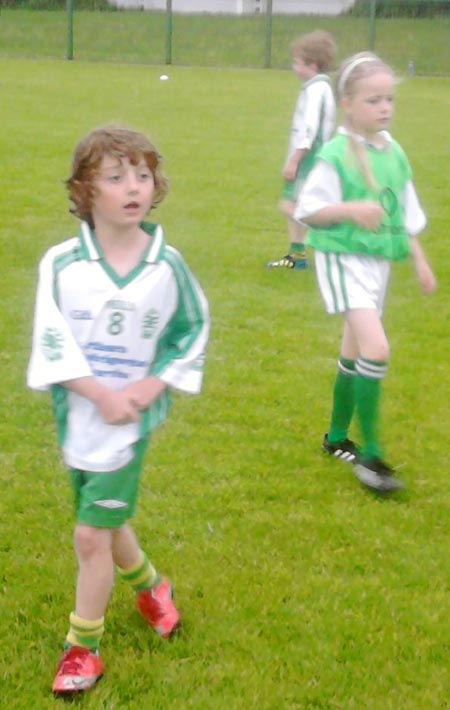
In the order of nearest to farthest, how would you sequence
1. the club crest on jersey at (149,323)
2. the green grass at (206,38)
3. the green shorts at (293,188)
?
the club crest on jersey at (149,323) < the green shorts at (293,188) < the green grass at (206,38)

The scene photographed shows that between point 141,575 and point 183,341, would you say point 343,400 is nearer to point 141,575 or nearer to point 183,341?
point 141,575

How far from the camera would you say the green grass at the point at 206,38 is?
3186 centimetres

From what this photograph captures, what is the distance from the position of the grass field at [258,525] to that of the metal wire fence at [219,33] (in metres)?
23.4

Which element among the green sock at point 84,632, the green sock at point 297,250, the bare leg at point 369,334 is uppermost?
the bare leg at point 369,334

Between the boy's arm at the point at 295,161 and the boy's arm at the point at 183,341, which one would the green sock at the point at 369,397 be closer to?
the boy's arm at the point at 183,341

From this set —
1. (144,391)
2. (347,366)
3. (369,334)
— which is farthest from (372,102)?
(144,391)

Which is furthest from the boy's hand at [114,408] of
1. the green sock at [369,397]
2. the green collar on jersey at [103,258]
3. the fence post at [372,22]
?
the fence post at [372,22]

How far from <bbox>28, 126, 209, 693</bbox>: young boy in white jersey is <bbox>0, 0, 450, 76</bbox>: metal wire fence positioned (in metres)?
27.1

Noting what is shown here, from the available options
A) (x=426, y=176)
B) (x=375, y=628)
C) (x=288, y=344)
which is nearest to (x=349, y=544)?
(x=375, y=628)

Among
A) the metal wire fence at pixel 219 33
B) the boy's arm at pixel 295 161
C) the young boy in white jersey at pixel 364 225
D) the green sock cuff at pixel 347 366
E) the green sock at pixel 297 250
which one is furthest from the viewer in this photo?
the metal wire fence at pixel 219 33

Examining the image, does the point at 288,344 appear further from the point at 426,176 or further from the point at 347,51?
the point at 347,51

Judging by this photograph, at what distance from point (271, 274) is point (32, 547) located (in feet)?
14.6

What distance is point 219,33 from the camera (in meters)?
35.7

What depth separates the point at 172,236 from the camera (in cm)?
922
